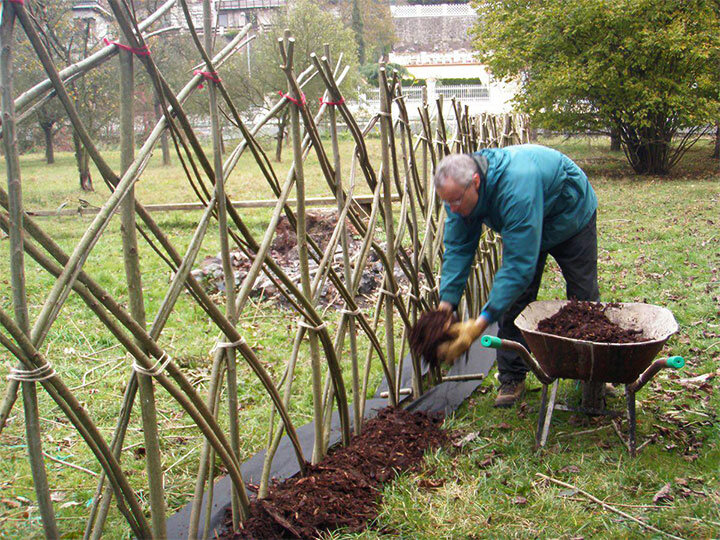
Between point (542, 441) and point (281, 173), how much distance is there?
14.5m

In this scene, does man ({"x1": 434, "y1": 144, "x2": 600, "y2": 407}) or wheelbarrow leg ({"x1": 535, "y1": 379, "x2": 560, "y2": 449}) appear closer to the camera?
man ({"x1": 434, "y1": 144, "x2": 600, "y2": 407})

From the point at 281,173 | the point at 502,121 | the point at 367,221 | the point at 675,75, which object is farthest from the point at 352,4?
the point at 367,221

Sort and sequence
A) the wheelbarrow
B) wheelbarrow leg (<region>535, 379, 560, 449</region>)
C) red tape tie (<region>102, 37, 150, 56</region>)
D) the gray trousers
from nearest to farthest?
red tape tie (<region>102, 37, 150, 56</region>), the wheelbarrow, wheelbarrow leg (<region>535, 379, 560, 449</region>), the gray trousers

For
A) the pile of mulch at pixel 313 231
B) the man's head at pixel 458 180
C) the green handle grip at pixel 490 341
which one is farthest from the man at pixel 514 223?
the pile of mulch at pixel 313 231

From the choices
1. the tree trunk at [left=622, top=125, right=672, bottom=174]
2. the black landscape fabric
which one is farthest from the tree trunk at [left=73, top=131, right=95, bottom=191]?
the tree trunk at [left=622, top=125, right=672, bottom=174]

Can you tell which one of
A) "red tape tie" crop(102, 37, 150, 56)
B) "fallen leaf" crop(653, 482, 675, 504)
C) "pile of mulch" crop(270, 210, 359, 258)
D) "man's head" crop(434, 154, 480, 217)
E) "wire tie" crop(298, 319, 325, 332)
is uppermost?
"red tape tie" crop(102, 37, 150, 56)

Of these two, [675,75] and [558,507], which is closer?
[558,507]

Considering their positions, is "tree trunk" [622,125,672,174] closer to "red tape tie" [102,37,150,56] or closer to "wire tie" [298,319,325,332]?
"wire tie" [298,319,325,332]

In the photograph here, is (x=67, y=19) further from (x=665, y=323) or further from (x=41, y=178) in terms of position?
(x=665, y=323)

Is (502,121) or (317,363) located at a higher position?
(502,121)

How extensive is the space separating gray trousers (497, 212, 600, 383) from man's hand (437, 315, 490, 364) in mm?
866

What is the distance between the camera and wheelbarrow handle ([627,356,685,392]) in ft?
8.25

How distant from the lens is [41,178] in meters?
16.8

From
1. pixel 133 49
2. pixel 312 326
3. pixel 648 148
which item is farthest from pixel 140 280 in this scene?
pixel 648 148
